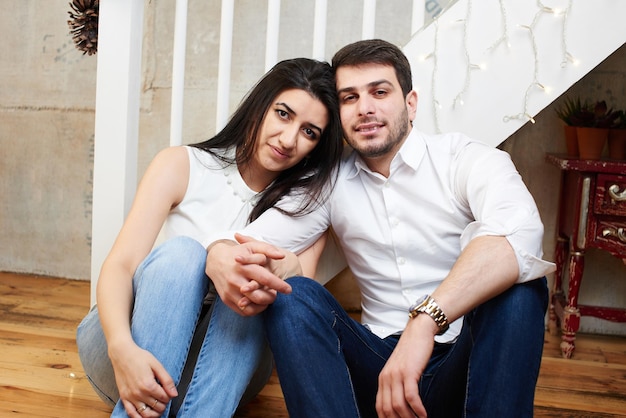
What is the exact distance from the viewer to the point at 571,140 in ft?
7.59

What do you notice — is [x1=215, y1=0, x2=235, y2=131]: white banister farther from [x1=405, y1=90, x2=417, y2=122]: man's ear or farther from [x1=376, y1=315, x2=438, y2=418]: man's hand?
[x1=376, y1=315, x2=438, y2=418]: man's hand

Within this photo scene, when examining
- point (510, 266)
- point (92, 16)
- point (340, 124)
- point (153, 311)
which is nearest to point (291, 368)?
point (153, 311)

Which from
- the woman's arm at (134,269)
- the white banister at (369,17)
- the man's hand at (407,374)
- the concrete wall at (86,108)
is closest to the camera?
the man's hand at (407,374)

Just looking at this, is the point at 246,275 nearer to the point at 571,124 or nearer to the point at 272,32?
the point at 272,32

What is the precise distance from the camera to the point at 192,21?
8.52 ft

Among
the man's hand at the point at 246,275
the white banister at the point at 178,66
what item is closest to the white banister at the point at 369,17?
the white banister at the point at 178,66

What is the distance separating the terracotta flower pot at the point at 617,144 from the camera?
2.25 meters

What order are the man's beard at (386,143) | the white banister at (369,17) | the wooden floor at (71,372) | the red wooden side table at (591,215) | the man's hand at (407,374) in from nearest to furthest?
the man's hand at (407,374) < the man's beard at (386,143) < the wooden floor at (71,372) < the white banister at (369,17) < the red wooden side table at (591,215)

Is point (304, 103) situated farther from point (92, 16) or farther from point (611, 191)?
point (611, 191)

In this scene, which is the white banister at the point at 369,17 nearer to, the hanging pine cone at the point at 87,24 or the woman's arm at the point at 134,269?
the woman's arm at the point at 134,269

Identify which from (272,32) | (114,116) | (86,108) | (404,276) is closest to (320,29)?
(272,32)

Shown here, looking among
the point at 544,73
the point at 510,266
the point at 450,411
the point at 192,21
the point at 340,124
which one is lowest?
the point at 450,411

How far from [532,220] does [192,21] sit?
1.73 meters

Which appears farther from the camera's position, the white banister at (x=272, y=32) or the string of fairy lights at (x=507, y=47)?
the white banister at (x=272, y=32)
